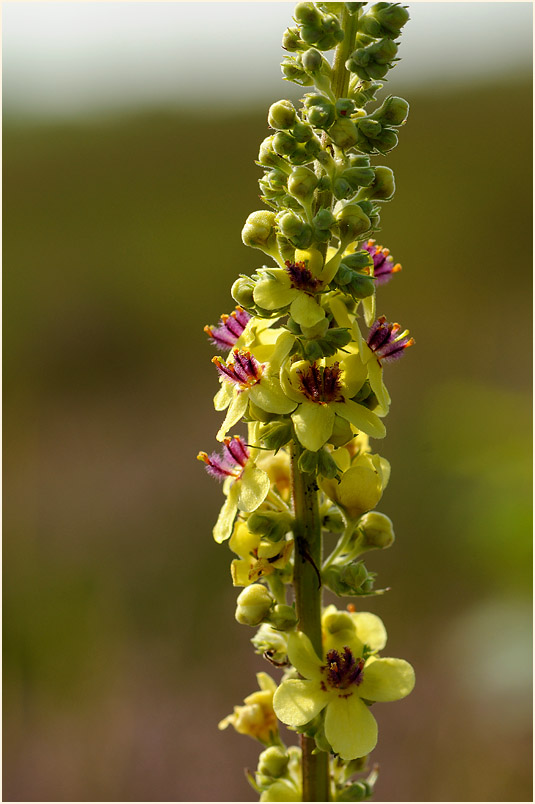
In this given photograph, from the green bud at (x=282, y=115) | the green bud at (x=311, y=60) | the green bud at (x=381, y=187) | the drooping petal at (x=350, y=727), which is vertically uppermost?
the green bud at (x=311, y=60)

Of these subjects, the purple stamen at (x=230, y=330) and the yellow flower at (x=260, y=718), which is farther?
the yellow flower at (x=260, y=718)

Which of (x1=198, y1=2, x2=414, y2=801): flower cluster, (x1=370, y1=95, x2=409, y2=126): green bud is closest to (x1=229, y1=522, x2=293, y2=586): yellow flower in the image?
(x1=198, y1=2, x2=414, y2=801): flower cluster

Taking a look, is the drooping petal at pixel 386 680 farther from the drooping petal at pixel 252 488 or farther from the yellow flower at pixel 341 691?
the drooping petal at pixel 252 488

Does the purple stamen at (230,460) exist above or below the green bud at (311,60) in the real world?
below

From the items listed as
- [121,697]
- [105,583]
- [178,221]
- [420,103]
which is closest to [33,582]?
[105,583]

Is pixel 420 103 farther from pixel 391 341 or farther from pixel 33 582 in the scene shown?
pixel 391 341

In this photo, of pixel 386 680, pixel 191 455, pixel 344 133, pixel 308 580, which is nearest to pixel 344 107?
pixel 344 133

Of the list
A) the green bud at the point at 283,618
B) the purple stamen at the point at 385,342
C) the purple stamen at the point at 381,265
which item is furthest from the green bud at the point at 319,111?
the green bud at the point at 283,618

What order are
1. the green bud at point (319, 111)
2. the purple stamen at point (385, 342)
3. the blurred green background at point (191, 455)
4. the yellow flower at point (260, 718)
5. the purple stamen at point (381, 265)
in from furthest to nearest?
the blurred green background at point (191, 455) < the yellow flower at point (260, 718) < the purple stamen at point (381, 265) < the purple stamen at point (385, 342) < the green bud at point (319, 111)
